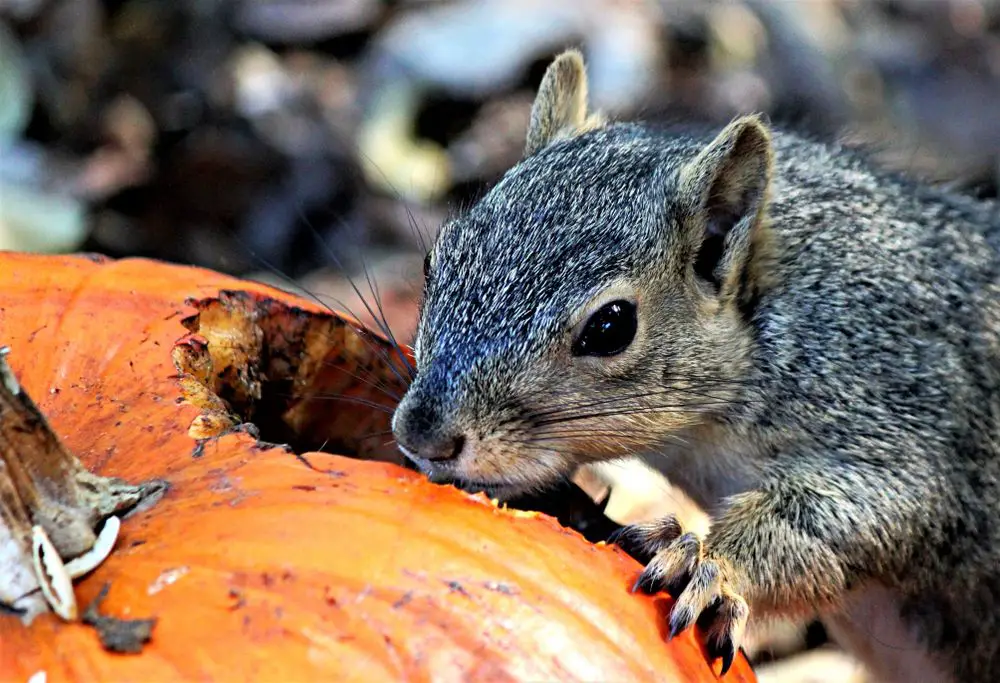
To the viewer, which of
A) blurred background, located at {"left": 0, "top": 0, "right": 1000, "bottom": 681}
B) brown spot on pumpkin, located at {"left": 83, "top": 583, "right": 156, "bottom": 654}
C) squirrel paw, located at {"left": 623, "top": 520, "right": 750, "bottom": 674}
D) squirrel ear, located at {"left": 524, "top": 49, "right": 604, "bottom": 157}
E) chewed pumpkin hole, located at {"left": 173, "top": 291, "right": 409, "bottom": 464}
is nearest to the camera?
brown spot on pumpkin, located at {"left": 83, "top": 583, "right": 156, "bottom": 654}

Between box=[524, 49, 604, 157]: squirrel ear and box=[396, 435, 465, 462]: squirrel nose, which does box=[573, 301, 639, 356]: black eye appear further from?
box=[524, 49, 604, 157]: squirrel ear

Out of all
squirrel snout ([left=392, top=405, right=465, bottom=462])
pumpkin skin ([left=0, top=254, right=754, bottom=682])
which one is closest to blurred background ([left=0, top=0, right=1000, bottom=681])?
squirrel snout ([left=392, top=405, right=465, bottom=462])

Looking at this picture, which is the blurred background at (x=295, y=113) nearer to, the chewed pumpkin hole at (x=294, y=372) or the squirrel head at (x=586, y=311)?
the chewed pumpkin hole at (x=294, y=372)

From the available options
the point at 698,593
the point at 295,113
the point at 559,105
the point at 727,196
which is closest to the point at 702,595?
the point at 698,593

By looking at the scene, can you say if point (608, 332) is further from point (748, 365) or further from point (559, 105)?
point (559, 105)

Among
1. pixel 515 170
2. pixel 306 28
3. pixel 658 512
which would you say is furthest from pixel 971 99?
pixel 515 170

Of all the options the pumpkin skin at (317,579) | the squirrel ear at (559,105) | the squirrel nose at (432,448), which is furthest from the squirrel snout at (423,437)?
the squirrel ear at (559,105)

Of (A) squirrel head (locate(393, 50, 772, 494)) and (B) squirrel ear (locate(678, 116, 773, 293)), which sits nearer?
(A) squirrel head (locate(393, 50, 772, 494))
